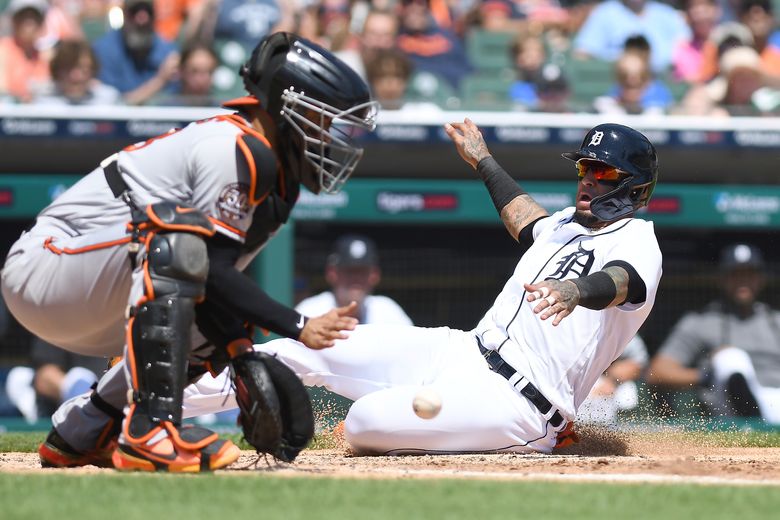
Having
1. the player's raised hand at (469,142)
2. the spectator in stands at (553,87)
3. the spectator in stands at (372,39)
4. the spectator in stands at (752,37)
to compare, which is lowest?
the player's raised hand at (469,142)

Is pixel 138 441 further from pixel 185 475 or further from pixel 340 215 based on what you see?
pixel 340 215

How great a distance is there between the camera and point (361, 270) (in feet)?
26.8

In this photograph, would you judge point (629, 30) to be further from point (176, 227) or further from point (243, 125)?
point (176, 227)

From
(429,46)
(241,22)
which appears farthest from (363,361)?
(429,46)

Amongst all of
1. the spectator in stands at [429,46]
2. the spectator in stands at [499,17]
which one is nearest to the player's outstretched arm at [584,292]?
the spectator in stands at [429,46]

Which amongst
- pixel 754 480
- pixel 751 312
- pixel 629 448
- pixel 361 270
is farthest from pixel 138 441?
pixel 751 312

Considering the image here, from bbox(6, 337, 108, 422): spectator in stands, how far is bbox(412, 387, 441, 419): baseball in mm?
3989

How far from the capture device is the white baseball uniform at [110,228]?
3.79 m

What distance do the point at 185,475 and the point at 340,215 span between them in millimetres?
5040

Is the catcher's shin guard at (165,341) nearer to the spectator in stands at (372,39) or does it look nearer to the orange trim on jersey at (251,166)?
the orange trim on jersey at (251,166)

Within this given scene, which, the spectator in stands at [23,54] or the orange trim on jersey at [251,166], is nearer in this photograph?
the orange trim on jersey at [251,166]

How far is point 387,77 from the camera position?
8.94 m

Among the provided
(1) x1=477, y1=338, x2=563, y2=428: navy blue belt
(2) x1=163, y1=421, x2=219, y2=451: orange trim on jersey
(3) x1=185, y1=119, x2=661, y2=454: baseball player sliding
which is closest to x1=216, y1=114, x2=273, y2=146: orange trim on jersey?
(2) x1=163, y1=421, x2=219, y2=451: orange trim on jersey

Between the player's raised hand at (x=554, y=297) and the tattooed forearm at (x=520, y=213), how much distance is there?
1.27 metres
